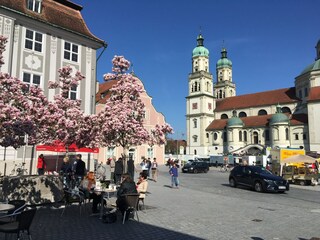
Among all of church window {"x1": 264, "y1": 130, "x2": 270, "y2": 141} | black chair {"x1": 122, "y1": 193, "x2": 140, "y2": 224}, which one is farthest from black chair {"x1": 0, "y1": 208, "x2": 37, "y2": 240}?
church window {"x1": 264, "y1": 130, "x2": 270, "y2": 141}

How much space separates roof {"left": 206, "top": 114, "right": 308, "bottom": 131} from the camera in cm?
6856

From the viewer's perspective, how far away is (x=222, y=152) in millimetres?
79750

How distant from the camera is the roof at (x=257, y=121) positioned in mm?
68562

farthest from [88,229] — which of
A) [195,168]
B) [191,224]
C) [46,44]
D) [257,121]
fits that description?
[257,121]

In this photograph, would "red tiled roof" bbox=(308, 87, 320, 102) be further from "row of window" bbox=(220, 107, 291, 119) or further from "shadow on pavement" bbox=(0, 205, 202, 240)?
"shadow on pavement" bbox=(0, 205, 202, 240)

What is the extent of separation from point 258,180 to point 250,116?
216ft

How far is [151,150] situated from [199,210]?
1570 inches

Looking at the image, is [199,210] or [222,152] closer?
[199,210]

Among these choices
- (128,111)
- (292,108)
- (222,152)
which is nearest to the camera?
(128,111)

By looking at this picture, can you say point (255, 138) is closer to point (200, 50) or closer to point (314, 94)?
point (314, 94)

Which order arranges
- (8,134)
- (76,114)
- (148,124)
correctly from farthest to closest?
(148,124) → (76,114) → (8,134)

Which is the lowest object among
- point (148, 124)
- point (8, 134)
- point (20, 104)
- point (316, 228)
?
point (316, 228)

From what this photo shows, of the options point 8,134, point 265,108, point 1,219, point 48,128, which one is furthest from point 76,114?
point 265,108

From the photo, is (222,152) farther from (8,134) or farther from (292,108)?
(8,134)
